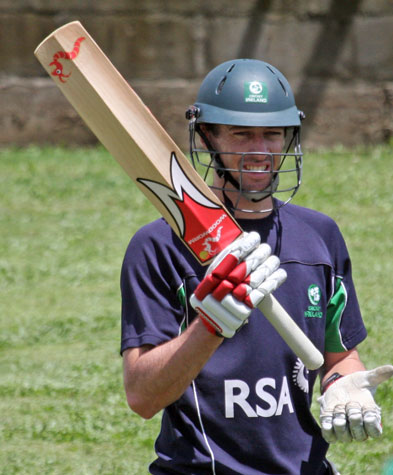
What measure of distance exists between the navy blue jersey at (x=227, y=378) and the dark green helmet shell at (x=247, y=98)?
1.47 feet

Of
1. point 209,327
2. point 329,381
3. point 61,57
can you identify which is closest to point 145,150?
point 61,57

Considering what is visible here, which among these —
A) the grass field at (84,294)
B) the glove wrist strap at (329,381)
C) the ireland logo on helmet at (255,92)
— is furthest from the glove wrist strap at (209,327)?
the grass field at (84,294)

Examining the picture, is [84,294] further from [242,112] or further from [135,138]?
[135,138]

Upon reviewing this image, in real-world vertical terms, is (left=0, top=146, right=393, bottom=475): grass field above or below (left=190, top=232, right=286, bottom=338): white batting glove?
below

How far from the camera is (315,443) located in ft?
11.1

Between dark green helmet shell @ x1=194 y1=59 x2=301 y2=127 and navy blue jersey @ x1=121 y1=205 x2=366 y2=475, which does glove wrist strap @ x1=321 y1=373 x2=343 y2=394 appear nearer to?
navy blue jersey @ x1=121 y1=205 x2=366 y2=475

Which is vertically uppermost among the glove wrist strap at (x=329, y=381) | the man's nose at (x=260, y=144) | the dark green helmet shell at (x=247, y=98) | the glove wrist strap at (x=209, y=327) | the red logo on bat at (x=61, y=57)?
the red logo on bat at (x=61, y=57)

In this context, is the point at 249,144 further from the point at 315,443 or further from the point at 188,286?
the point at 315,443

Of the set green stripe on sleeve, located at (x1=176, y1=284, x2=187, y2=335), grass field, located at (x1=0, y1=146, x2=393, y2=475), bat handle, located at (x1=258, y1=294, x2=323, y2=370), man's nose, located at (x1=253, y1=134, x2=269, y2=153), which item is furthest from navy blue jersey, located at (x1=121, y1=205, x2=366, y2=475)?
grass field, located at (x1=0, y1=146, x2=393, y2=475)

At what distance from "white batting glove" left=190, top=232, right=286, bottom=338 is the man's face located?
435 mm

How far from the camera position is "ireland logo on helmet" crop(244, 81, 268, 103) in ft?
11.3

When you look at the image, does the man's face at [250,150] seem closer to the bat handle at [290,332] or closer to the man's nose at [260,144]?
the man's nose at [260,144]

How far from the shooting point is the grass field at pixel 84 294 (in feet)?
18.3

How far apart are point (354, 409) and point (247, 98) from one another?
1.19 metres
